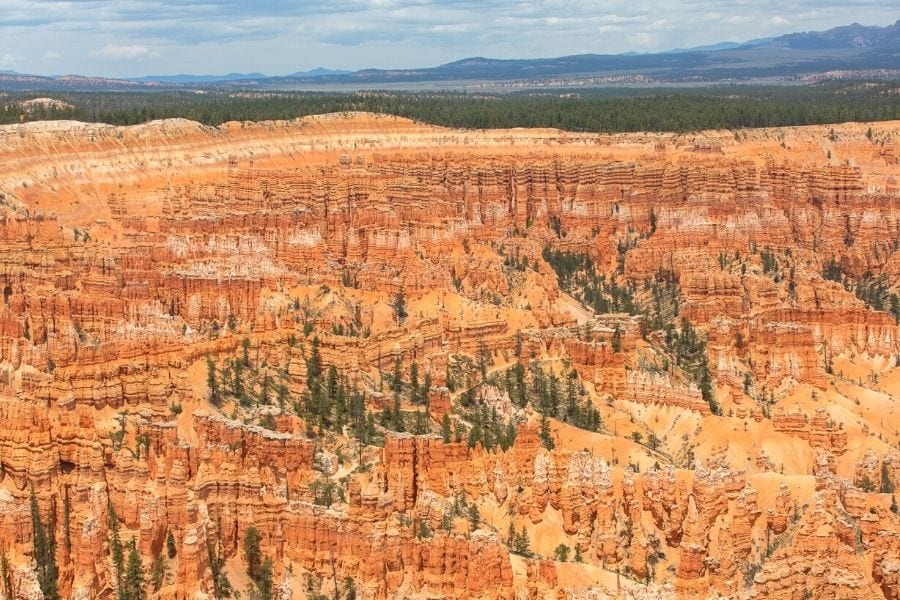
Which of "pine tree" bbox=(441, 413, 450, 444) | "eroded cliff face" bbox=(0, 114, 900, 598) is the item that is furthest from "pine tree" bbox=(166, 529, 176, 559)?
"pine tree" bbox=(441, 413, 450, 444)

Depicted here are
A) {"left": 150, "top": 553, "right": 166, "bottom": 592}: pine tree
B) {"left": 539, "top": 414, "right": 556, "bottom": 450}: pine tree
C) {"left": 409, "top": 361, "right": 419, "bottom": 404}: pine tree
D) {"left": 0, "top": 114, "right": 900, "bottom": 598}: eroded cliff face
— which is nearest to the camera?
{"left": 150, "top": 553, "right": 166, "bottom": 592}: pine tree

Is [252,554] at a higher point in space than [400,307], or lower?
lower

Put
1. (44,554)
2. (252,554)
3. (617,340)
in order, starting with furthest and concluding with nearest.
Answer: (617,340)
(252,554)
(44,554)

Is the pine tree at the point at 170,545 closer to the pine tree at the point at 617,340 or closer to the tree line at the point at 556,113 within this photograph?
the pine tree at the point at 617,340

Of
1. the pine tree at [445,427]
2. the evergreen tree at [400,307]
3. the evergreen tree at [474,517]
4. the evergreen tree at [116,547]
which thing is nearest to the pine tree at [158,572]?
the evergreen tree at [116,547]

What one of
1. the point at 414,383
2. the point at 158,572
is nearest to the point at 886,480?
the point at 414,383

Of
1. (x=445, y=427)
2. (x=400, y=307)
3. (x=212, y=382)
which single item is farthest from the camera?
(x=400, y=307)

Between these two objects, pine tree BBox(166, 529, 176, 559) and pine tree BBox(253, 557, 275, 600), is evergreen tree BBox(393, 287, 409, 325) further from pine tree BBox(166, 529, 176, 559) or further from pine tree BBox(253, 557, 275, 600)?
pine tree BBox(166, 529, 176, 559)

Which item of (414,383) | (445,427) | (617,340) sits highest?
(617,340)

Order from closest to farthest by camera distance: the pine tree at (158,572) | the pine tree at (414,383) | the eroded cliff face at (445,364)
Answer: the pine tree at (158,572), the eroded cliff face at (445,364), the pine tree at (414,383)

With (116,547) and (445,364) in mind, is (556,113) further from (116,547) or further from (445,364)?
(116,547)
